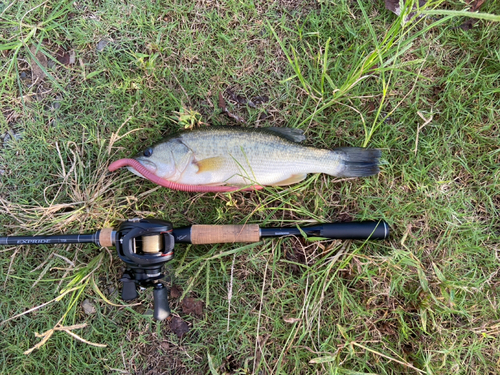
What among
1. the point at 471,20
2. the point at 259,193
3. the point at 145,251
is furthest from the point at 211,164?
the point at 471,20

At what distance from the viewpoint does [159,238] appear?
240 cm

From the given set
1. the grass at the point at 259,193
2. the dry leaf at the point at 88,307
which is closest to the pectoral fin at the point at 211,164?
the grass at the point at 259,193

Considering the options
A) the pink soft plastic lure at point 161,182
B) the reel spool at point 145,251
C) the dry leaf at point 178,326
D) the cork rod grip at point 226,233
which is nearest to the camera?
the reel spool at point 145,251

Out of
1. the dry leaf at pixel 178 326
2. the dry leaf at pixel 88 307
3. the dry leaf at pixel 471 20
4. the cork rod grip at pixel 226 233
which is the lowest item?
the dry leaf at pixel 178 326

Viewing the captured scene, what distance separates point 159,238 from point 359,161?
1796 mm

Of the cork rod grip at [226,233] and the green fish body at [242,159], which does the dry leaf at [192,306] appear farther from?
the green fish body at [242,159]

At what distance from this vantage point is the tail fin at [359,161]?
2838mm

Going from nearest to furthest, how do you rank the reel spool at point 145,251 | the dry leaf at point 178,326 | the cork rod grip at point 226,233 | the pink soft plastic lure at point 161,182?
the reel spool at point 145,251 → the cork rod grip at point 226,233 → the pink soft plastic lure at point 161,182 → the dry leaf at point 178,326

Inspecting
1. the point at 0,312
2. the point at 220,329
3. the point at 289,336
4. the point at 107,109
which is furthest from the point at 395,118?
the point at 0,312

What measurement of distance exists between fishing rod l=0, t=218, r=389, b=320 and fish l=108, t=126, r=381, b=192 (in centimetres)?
39

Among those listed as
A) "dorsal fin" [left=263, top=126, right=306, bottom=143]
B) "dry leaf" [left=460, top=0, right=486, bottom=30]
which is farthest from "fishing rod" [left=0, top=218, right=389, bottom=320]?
"dry leaf" [left=460, top=0, right=486, bottom=30]

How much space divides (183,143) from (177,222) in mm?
730

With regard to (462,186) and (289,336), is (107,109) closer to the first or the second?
(289,336)

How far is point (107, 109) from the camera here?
10.1 feet
